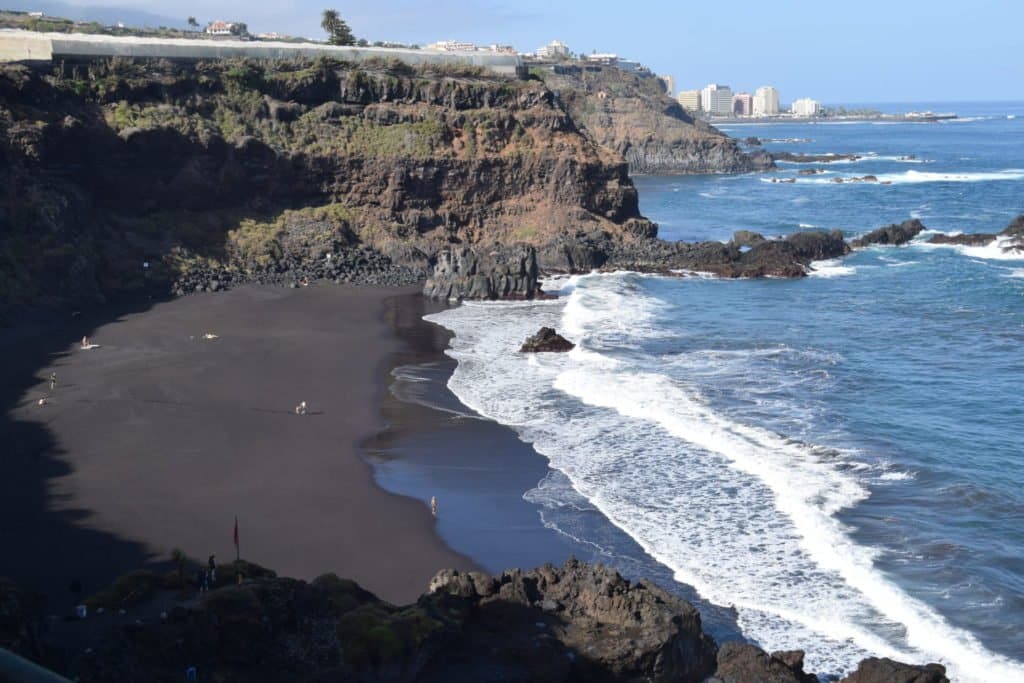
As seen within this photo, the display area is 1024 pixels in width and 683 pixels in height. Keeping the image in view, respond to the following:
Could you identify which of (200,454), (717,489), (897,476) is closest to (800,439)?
(897,476)

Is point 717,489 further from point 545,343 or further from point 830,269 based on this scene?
point 830,269

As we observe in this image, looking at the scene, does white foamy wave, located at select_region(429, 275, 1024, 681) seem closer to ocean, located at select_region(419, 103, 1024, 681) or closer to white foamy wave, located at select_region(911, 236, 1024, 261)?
ocean, located at select_region(419, 103, 1024, 681)

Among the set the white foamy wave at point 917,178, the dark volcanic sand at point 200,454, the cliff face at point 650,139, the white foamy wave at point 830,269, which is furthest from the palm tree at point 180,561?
A: the cliff face at point 650,139

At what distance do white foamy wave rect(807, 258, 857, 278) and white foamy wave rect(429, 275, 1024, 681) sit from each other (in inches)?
707

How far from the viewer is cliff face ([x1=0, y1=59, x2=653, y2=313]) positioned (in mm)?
46625

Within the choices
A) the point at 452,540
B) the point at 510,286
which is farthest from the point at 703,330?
the point at 452,540

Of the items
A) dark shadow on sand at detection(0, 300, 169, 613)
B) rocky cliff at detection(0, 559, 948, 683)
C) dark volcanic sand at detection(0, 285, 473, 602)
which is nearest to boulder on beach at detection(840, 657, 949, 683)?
rocky cliff at detection(0, 559, 948, 683)

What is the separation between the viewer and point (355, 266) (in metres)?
53.1

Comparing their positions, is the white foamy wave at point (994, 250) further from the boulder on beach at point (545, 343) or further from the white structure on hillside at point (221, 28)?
the white structure on hillside at point (221, 28)

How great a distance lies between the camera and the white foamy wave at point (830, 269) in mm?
55656

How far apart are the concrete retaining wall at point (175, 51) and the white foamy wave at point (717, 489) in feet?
96.1

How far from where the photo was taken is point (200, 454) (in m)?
Result: 26.8

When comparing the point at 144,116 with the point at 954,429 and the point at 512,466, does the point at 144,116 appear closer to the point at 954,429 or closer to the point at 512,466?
the point at 512,466

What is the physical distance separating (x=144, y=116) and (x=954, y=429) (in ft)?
136
